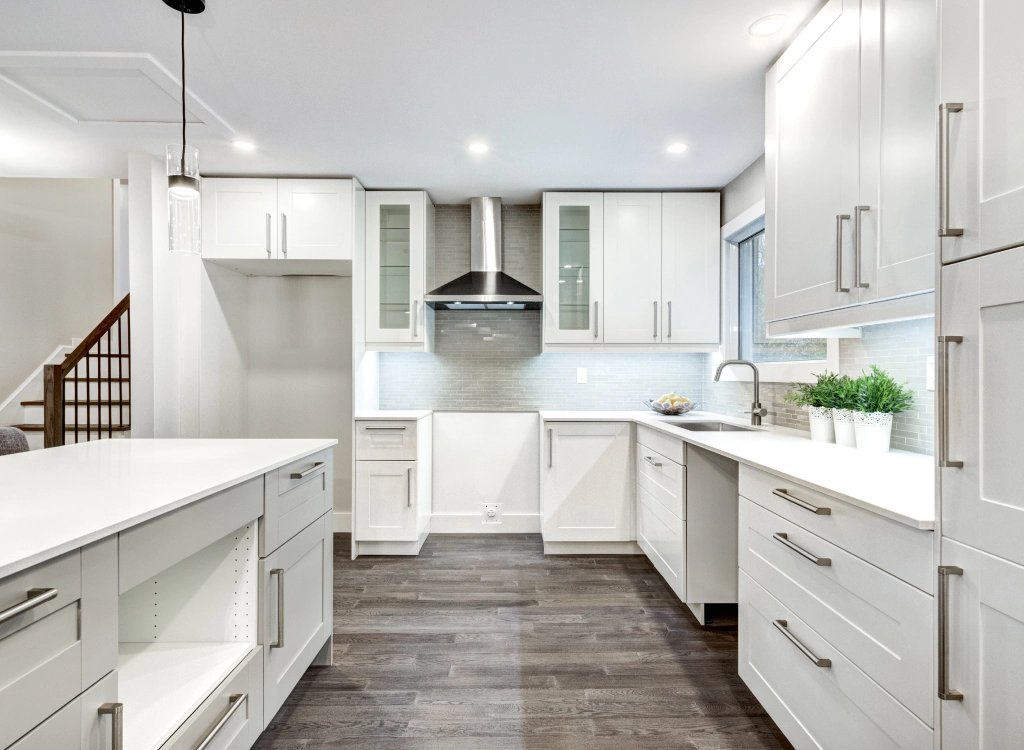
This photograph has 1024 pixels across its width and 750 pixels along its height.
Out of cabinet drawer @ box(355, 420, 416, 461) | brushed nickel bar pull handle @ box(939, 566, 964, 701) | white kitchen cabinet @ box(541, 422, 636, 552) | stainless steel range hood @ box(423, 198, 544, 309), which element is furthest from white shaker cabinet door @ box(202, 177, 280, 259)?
brushed nickel bar pull handle @ box(939, 566, 964, 701)

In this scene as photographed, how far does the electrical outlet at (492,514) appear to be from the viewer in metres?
3.91

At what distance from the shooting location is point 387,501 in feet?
11.3

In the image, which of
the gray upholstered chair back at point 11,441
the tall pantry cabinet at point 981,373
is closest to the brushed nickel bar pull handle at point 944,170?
the tall pantry cabinet at point 981,373

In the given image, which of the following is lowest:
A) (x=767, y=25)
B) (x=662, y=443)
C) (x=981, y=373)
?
(x=662, y=443)

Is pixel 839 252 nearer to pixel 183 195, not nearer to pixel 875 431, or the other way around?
pixel 875 431

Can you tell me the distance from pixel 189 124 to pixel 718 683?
3.47m

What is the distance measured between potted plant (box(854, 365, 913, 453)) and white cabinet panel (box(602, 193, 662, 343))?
1742 mm

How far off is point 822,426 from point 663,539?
1004mm

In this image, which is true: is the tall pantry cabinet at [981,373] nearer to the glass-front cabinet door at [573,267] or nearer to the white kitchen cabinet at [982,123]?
the white kitchen cabinet at [982,123]

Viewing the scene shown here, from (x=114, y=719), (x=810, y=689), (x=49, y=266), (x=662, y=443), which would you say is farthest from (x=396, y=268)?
(x=49, y=266)

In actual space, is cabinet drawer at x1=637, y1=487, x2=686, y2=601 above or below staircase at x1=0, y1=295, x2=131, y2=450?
below

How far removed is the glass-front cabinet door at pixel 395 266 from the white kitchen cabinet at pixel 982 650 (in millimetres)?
3144

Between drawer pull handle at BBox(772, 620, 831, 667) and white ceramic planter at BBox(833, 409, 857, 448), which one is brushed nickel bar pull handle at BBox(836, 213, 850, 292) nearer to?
white ceramic planter at BBox(833, 409, 857, 448)

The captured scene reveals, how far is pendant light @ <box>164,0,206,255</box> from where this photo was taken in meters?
1.66
